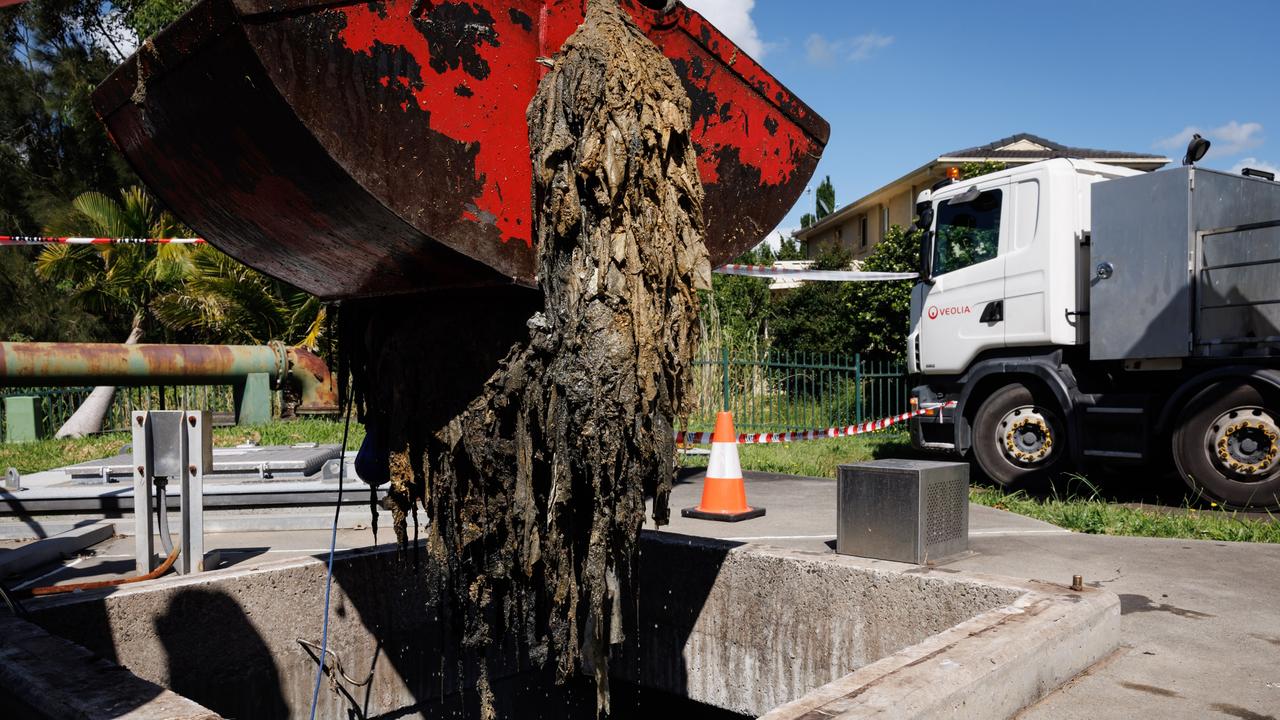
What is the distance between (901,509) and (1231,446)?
4443 millimetres

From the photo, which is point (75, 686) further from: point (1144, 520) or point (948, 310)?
point (948, 310)

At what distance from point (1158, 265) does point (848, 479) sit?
4686 mm

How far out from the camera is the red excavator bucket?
6.50 feet

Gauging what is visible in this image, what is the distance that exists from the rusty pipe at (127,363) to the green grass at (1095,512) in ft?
15.7

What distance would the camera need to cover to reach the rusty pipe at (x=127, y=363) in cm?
483

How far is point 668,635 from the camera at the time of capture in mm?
4016

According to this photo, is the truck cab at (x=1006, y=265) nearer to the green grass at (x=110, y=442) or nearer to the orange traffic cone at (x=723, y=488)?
the orange traffic cone at (x=723, y=488)

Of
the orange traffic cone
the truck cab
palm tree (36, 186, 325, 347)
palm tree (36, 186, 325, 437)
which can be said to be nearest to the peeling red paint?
the orange traffic cone

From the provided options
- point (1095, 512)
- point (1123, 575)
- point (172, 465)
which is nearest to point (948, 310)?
point (1095, 512)

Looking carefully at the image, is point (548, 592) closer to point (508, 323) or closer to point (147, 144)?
point (508, 323)

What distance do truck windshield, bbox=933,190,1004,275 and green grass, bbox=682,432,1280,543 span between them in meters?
2.30

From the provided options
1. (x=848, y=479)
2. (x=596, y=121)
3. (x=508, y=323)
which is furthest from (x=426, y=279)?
(x=848, y=479)

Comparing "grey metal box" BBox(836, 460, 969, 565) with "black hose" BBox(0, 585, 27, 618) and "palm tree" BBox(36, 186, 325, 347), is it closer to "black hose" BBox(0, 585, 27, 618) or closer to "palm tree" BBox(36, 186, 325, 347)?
"black hose" BBox(0, 585, 27, 618)

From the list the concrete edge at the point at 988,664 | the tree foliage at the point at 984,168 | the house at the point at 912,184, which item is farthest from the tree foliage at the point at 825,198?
the concrete edge at the point at 988,664
